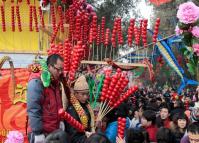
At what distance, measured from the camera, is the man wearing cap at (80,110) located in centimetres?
525

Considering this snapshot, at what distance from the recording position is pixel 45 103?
5.35 metres

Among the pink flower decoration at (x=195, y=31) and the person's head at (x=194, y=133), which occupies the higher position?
the pink flower decoration at (x=195, y=31)

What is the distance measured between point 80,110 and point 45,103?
0.42 m

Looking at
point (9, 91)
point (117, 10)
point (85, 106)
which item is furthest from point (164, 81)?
point (85, 106)

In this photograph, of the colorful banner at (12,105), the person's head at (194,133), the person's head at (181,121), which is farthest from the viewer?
the colorful banner at (12,105)

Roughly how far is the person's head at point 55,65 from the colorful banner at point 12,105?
9.39 ft

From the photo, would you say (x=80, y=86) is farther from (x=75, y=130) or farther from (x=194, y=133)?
(x=194, y=133)

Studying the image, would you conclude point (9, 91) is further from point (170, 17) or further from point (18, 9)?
point (170, 17)

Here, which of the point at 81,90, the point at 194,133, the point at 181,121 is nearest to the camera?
the point at 194,133

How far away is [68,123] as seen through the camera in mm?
5359

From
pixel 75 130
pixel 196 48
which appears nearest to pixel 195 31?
pixel 196 48

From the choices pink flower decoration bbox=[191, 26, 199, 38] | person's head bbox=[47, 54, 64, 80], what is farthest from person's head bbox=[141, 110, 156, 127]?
person's head bbox=[47, 54, 64, 80]

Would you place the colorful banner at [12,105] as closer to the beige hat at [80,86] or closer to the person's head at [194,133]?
the beige hat at [80,86]

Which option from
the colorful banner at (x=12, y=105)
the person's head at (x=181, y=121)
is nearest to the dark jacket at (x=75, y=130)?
the person's head at (x=181, y=121)
